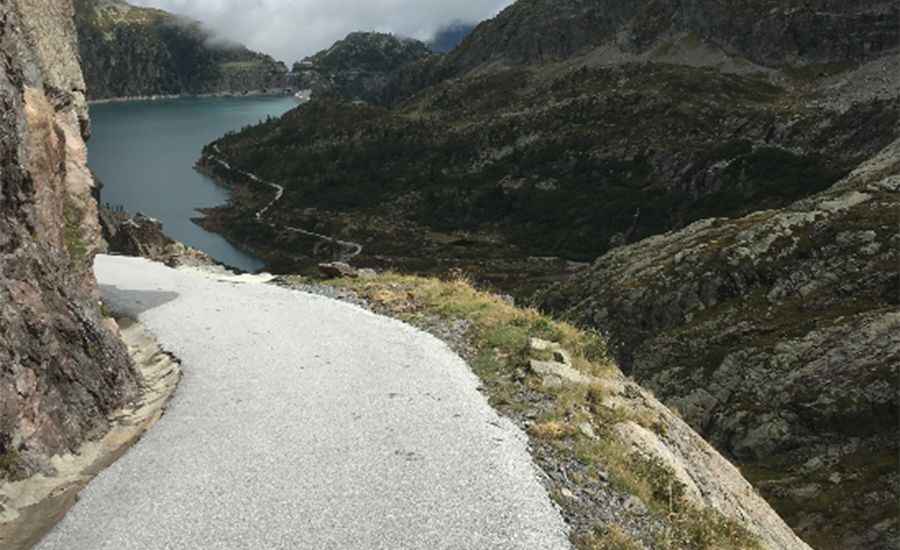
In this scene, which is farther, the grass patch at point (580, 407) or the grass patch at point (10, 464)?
the grass patch at point (10, 464)

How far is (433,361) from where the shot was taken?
20.4m

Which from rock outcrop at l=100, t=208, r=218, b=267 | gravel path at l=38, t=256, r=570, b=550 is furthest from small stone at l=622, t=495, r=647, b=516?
rock outcrop at l=100, t=208, r=218, b=267

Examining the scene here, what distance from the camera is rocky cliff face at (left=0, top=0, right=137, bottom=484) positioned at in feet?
51.4

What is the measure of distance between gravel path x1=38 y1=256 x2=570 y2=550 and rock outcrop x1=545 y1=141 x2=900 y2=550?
19094mm

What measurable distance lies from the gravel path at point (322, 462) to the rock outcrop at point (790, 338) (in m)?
19.1

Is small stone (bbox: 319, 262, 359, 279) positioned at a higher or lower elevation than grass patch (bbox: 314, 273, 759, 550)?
lower

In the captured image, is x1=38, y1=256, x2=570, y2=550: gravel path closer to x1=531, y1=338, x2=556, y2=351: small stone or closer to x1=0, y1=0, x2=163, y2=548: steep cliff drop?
x1=0, y1=0, x2=163, y2=548: steep cliff drop

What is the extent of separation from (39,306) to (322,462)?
823 centimetres

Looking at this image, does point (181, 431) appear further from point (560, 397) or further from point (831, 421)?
point (831, 421)

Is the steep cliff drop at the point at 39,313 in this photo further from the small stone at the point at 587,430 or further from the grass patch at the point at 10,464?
the small stone at the point at 587,430

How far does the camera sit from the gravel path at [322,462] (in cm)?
1224

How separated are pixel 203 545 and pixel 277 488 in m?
1.88

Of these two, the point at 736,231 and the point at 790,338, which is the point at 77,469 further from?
the point at 736,231

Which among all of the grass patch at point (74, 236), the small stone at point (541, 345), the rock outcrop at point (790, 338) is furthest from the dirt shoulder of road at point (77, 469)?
the rock outcrop at point (790, 338)
